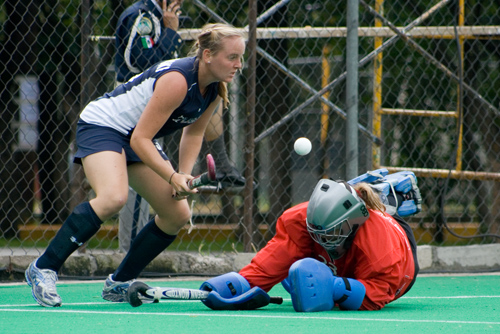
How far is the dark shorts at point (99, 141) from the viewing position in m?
4.04

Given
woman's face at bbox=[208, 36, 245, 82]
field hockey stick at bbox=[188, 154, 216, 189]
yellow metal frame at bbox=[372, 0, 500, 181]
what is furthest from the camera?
yellow metal frame at bbox=[372, 0, 500, 181]

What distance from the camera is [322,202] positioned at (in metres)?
3.61

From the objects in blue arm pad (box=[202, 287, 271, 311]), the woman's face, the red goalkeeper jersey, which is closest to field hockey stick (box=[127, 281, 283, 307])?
blue arm pad (box=[202, 287, 271, 311])

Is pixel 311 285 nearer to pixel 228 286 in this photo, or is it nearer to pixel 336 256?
pixel 336 256

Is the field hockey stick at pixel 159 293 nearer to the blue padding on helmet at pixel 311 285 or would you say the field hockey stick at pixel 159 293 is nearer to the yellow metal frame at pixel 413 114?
the blue padding on helmet at pixel 311 285

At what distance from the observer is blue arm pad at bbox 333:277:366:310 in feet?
12.0

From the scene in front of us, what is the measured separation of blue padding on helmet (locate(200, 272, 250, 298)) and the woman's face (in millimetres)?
1048

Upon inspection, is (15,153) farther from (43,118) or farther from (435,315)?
(435,315)

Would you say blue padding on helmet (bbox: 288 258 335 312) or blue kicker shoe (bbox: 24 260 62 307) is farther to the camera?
blue kicker shoe (bbox: 24 260 62 307)

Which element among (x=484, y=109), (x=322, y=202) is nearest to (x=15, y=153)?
(x=484, y=109)

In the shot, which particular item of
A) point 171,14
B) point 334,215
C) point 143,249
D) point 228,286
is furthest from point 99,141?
point 171,14

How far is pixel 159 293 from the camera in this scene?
395cm

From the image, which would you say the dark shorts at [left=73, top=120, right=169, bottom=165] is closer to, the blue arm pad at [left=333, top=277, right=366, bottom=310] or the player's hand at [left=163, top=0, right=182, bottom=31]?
the blue arm pad at [left=333, top=277, right=366, bottom=310]

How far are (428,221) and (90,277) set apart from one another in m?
5.19
